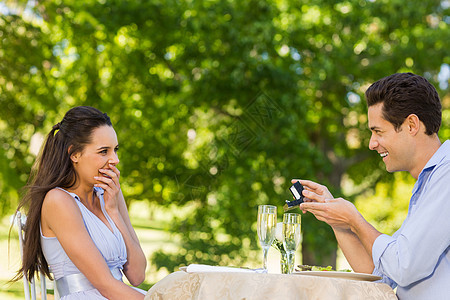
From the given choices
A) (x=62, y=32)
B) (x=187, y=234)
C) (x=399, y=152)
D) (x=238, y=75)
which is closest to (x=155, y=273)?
(x=187, y=234)

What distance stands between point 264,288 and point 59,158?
1.37 m

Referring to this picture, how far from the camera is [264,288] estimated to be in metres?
1.80

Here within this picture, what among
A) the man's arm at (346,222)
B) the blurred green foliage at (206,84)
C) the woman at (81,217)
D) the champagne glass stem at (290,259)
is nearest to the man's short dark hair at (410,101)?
the man's arm at (346,222)

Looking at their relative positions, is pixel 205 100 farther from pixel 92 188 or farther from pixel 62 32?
pixel 92 188

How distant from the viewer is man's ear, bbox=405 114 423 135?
209 centimetres

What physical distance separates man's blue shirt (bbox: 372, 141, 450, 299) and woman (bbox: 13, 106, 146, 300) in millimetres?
1139

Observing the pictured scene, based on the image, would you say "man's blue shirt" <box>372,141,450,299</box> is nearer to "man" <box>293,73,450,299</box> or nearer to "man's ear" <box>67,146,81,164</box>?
"man" <box>293,73,450,299</box>

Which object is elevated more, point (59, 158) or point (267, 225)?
point (59, 158)

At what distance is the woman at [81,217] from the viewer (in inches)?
95.3

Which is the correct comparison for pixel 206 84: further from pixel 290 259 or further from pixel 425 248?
pixel 425 248

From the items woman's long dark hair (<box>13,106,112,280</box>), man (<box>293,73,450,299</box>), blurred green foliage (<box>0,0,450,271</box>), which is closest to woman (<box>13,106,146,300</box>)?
woman's long dark hair (<box>13,106,112,280</box>)

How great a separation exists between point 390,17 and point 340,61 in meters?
0.94

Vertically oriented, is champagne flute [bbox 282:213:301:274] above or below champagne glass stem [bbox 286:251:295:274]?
above

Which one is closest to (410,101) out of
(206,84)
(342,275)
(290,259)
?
(342,275)
